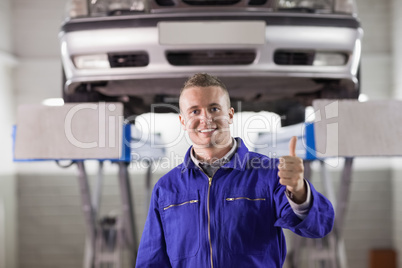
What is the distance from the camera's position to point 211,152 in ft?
3.56

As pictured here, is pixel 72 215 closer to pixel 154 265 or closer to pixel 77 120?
pixel 77 120

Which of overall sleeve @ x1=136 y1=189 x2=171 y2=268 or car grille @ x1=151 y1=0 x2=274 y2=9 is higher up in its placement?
car grille @ x1=151 y1=0 x2=274 y2=9

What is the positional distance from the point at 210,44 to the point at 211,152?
0.79 metres

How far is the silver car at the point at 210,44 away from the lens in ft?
5.79

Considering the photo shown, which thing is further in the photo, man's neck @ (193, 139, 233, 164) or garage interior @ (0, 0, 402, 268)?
garage interior @ (0, 0, 402, 268)

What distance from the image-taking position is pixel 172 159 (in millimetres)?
1696

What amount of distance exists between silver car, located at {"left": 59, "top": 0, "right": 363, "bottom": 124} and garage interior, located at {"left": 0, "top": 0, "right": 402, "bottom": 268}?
10.1ft

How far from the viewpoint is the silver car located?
1.77 metres

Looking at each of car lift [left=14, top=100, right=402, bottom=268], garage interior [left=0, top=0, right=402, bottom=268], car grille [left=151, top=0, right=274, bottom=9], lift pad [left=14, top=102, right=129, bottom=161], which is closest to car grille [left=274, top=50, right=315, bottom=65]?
car grille [left=151, top=0, right=274, bottom=9]

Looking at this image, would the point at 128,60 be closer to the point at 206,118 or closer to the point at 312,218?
the point at 206,118

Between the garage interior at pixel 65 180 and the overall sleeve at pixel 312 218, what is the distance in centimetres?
395

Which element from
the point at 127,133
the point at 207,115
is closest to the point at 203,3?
the point at 127,133

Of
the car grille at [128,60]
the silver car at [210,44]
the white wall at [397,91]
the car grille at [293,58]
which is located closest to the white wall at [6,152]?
the silver car at [210,44]

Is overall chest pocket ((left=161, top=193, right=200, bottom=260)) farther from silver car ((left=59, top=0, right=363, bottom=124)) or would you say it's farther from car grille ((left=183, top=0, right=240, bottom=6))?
car grille ((left=183, top=0, right=240, bottom=6))
